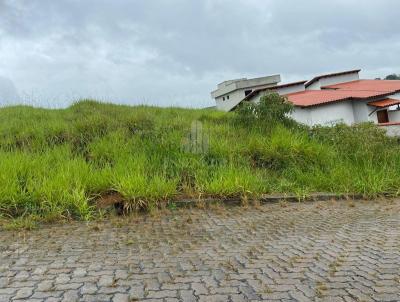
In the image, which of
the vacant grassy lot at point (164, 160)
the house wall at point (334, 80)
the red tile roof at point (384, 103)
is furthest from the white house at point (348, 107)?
the vacant grassy lot at point (164, 160)

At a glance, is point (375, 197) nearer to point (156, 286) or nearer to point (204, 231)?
point (204, 231)

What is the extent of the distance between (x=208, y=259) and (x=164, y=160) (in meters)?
3.63

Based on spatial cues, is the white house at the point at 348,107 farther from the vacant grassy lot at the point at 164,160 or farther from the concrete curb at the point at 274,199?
the concrete curb at the point at 274,199

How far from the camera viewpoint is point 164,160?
718 centimetres

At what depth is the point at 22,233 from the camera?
4.59m

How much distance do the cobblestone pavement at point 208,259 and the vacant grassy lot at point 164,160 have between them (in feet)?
2.38

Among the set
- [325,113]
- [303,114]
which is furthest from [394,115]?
[303,114]

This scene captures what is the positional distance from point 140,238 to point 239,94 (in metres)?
35.1

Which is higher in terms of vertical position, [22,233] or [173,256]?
[22,233]

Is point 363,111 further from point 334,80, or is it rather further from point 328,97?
point 334,80

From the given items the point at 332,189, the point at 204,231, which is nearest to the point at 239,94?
the point at 332,189

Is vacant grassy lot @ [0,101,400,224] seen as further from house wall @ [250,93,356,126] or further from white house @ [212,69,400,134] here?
house wall @ [250,93,356,126]

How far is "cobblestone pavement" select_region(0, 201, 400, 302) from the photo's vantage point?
299 cm

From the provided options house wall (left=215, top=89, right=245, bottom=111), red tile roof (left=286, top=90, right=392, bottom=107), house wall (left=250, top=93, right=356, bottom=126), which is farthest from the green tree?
house wall (left=215, top=89, right=245, bottom=111)
